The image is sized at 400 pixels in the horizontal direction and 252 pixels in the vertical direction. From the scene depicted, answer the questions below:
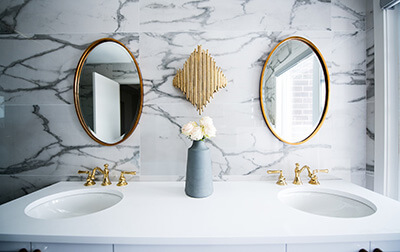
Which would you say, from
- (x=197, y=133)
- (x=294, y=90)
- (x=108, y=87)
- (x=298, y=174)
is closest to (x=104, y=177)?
(x=108, y=87)

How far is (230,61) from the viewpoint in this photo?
3.93 ft

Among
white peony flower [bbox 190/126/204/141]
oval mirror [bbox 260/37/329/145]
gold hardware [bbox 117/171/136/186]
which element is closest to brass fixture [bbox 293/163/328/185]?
oval mirror [bbox 260/37/329/145]

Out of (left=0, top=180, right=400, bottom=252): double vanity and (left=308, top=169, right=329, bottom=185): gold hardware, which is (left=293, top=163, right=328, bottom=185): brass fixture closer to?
(left=308, top=169, right=329, bottom=185): gold hardware

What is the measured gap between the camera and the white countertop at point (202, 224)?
658 millimetres

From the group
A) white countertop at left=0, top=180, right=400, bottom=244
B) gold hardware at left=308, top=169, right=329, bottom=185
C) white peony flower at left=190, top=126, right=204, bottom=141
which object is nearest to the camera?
white countertop at left=0, top=180, right=400, bottom=244

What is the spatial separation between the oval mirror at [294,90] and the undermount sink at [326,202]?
1.06 feet

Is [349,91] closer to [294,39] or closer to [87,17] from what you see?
[294,39]

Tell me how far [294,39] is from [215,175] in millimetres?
1041

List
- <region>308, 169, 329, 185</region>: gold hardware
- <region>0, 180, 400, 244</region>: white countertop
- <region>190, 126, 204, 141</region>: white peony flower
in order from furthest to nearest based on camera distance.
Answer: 1. <region>308, 169, 329, 185</region>: gold hardware
2. <region>190, 126, 204, 141</region>: white peony flower
3. <region>0, 180, 400, 244</region>: white countertop

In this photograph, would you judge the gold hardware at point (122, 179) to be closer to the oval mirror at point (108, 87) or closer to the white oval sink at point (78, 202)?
the white oval sink at point (78, 202)

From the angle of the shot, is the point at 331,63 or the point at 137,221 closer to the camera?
the point at 137,221

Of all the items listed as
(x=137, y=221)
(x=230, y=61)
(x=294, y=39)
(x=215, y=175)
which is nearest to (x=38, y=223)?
(x=137, y=221)

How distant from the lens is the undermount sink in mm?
971

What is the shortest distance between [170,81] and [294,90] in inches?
32.2
